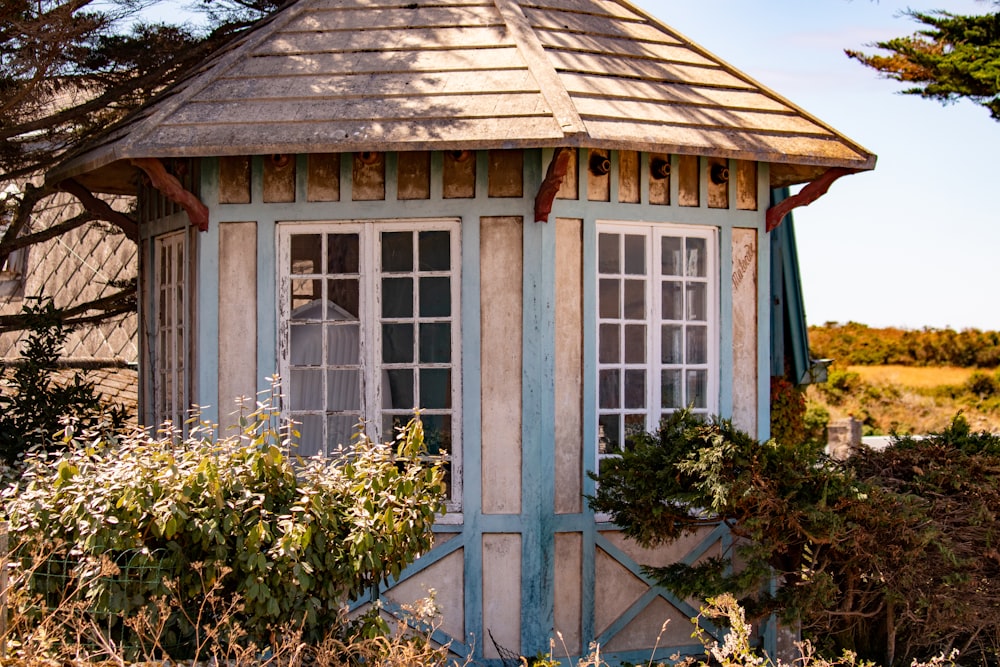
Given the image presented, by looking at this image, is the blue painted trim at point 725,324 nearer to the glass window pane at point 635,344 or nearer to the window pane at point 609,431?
the glass window pane at point 635,344

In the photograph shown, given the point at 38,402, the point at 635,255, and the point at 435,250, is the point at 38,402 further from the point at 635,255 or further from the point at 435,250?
the point at 635,255

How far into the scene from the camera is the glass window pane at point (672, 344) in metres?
7.69

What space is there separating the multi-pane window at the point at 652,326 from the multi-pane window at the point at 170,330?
10.1 feet

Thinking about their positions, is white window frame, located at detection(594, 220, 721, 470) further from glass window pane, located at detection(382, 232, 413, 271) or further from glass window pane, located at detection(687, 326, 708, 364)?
glass window pane, located at detection(382, 232, 413, 271)

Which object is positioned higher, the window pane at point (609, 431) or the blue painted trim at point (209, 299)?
the blue painted trim at point (209, 299)

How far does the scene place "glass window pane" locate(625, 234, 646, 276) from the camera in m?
7.60

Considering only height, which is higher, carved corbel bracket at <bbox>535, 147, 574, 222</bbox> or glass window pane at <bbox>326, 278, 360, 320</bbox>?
carved corbel bracket at <bbox>535, 147, 574, 222</bbox>

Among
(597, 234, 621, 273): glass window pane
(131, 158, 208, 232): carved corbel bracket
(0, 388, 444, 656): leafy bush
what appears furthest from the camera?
(597, 234, 621, 273): glass window pane

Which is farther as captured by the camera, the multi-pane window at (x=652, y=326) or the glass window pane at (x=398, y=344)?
the multi-pane window at (x=652, y=326)

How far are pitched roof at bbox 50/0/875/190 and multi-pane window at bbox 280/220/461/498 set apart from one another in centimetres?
76

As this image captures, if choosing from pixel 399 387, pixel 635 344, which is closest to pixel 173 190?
pixel 399 387

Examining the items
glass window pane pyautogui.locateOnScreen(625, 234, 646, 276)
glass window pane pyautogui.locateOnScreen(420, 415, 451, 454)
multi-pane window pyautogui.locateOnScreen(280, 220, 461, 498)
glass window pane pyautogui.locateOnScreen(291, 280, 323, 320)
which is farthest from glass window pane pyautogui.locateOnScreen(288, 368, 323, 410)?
glass window pane pyautogui.locateOnScreen(625, 234, 646, 276)

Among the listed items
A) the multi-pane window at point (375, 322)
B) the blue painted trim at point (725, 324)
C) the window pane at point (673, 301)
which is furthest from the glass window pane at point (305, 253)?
the blue painted trim at point (725, 324)

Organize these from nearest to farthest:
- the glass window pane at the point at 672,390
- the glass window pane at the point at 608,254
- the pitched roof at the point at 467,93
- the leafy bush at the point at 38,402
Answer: the pitched roof at the point at 467,93 < the glass window pane at the point at 608,254 < the glass window pane at the point at 672,390 < the leafy bush at the point at 38,402
